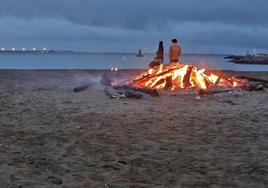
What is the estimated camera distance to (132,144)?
27.3 ft

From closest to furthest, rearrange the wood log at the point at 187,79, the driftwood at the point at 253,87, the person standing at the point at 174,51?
1. the driftwood at the point at 253,87
2. the wood log at the point at 187,79
3. the person standing at the point at 174,51

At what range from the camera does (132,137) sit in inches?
353

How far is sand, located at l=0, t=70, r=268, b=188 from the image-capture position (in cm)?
625

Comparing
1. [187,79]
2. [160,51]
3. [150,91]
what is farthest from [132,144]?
[160,51]

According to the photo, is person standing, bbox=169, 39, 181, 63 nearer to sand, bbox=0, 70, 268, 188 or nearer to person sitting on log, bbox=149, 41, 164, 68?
person sitting on log, bbox=149, 41, 164, 68

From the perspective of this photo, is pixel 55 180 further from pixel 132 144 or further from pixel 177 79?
pixel 177 79

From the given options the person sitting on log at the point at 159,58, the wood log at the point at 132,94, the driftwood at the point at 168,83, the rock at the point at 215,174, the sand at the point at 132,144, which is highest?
the person sitting on log at the point at 159,58

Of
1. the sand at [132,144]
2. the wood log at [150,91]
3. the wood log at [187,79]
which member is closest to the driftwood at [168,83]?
the wood log at [187,79]

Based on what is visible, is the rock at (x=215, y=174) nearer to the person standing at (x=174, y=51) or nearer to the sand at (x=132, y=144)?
the sand at (x=132, y=144)

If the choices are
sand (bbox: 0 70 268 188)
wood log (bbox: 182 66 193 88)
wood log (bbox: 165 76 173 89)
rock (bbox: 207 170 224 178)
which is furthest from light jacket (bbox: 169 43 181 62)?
rock (bbox: 207 170 224 178)

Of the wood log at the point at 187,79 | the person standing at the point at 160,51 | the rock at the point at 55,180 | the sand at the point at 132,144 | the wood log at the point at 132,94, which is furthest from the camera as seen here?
the person standing at the point at 160,51

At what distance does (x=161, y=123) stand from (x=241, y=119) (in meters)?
2.34

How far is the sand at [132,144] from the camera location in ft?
20.5

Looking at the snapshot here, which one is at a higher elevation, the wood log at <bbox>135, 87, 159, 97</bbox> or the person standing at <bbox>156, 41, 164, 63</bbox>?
the person standing at <bbox>156, 41, 164, 63</bbox>
